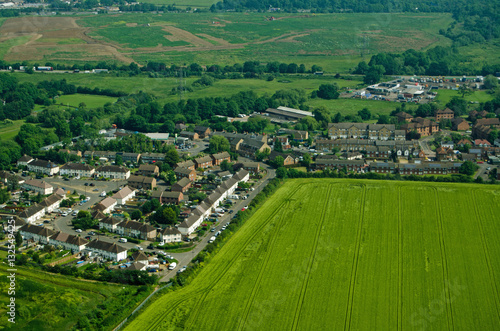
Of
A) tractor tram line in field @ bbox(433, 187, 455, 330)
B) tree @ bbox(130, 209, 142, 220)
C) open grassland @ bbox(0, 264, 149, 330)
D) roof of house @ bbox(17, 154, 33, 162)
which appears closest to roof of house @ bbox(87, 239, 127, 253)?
open grassland @ bbox(0, 264, 149, 330)

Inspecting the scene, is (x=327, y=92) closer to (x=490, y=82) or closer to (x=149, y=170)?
(x=490, y=82)

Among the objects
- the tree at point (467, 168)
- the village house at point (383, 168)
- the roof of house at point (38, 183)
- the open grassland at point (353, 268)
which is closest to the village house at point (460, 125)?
the tree at point (467, 168)

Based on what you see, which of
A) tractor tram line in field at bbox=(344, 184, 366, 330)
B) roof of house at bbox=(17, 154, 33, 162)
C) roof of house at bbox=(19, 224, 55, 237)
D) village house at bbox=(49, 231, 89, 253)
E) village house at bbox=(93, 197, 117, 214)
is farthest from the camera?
roof of house at bbox=(17, 154, 33, 162)

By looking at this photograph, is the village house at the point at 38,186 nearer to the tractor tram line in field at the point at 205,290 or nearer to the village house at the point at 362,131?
the tractor tram line in field at the point at 205,290

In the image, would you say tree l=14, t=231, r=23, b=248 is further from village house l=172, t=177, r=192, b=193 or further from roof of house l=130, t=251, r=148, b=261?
village house l=172, t=177, r=192, b=193

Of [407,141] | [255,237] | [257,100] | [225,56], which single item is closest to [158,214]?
[255,237]

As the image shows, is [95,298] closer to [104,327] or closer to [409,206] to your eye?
[104,327]

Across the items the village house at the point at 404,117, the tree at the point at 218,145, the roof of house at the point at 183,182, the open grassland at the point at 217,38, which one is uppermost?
the open grassland at the point at 217,38
